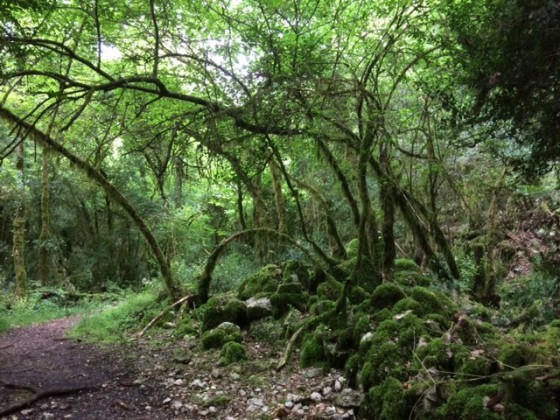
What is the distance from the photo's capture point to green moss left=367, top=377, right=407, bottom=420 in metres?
3.92

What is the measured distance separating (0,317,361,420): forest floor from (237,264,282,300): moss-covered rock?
1.23m

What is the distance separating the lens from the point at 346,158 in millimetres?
8594

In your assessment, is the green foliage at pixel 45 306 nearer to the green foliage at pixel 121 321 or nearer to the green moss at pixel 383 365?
the green foliage at pixel 121 321

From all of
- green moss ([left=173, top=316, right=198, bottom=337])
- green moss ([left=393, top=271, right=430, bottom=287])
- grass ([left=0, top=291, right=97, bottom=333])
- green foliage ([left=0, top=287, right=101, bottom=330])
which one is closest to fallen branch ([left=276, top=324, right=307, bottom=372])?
green moss ([left=393, top=271, right=430, bottom=287])

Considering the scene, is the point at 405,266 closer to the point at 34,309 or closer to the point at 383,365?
the point at 383,365

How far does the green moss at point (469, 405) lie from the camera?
3414 mm

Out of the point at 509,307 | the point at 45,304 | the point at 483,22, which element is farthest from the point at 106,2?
the point at 45,304

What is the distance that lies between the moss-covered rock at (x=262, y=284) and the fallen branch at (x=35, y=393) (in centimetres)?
359

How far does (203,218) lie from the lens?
16297mm

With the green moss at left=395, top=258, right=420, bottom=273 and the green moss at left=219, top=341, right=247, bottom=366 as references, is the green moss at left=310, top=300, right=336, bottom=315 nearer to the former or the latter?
the green moss at left=219, top=341, right=247, bottom=366

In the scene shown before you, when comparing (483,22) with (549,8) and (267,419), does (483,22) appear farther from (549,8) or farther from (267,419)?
(267,419)

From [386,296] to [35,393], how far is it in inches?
193

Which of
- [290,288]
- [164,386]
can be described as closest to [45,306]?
[290,288]

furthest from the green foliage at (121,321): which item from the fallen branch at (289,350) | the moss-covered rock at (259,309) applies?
the fallen branch at (289,350)
